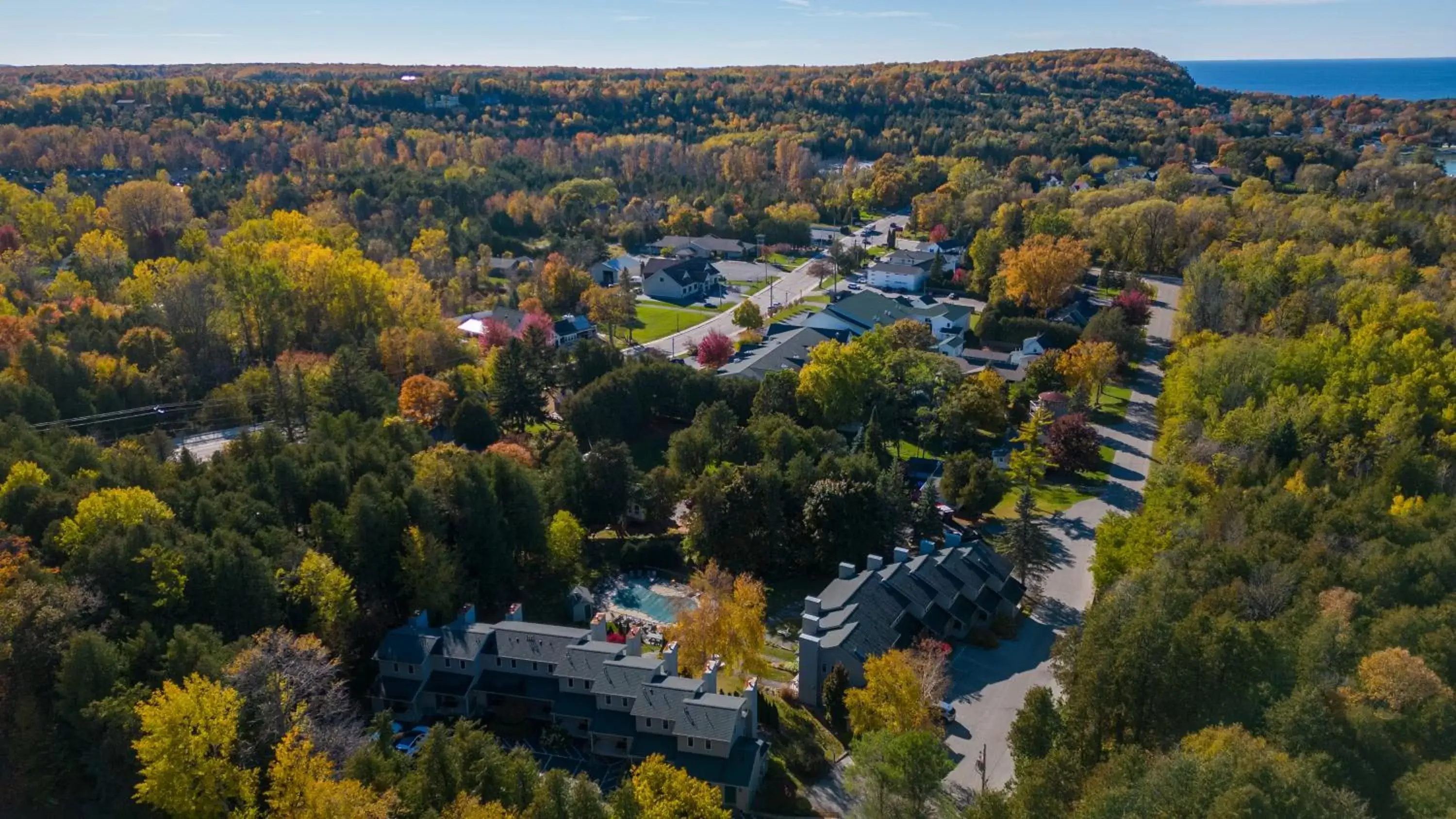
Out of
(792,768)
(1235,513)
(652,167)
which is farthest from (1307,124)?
(792,768)

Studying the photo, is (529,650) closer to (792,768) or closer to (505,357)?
(792,768)

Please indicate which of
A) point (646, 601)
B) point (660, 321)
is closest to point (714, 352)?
point (660, 321)

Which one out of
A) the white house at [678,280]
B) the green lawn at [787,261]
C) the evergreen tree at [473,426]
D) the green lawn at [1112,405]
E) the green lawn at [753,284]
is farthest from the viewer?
the green lawn at [787,261]

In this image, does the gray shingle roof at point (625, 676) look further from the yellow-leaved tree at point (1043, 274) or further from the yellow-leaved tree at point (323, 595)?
the yellow-leaved tree at point (1043, 274)

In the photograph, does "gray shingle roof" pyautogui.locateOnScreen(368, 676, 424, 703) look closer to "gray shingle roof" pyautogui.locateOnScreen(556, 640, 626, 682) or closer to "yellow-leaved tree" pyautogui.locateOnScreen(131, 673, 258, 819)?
"gray shingle roof" pyautogui.locateOnScreen(556, 640, 626, 682)

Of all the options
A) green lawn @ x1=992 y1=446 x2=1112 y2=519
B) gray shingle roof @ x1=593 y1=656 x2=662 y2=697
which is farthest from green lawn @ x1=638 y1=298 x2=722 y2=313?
gray shingle roof @ x1=593 y1=656 x2=662 y2=697

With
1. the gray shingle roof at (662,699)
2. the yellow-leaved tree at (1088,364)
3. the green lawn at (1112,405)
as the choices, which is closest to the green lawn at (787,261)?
the green lawn at (1112,405)
